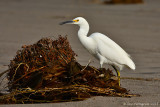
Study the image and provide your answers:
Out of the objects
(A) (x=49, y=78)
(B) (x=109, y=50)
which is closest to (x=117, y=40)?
(B) (x=109, y=50)

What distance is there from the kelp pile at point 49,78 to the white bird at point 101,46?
114 cm

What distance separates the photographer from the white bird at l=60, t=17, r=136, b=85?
6.79m

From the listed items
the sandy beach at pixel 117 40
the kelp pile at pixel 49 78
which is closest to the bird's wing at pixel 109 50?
the sandy beach at pixel 117 40

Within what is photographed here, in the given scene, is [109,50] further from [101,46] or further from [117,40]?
[117,40]

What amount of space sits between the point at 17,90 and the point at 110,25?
12378mm

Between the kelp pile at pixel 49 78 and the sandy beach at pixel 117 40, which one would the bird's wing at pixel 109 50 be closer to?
the sandy beach at pixel 117 40

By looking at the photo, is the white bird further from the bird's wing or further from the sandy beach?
the sandy beach

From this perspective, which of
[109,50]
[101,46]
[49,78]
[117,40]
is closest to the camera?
[49,78]

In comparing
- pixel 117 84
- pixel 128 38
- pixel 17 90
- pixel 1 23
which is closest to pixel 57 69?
pixel 17 90

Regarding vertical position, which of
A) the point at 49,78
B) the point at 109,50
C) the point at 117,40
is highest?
the point at 117,40

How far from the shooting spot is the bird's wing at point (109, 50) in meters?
6.80

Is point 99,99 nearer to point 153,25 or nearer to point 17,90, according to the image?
point 17,90

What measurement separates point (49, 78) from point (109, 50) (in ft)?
5.88

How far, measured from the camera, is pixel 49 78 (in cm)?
543
